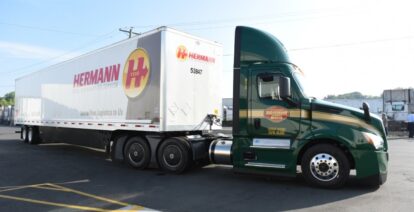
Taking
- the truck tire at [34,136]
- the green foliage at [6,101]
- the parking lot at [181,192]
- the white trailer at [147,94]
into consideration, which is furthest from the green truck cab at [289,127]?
the green foliage at [6,101]

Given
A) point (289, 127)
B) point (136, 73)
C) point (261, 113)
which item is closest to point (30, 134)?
point (136, 73)

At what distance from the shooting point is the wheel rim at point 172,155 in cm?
963

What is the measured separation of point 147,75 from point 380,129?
224 inches

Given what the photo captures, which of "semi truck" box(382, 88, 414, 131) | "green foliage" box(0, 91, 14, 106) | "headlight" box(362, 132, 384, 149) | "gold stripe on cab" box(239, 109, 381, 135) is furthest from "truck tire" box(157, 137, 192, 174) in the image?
"green foliage" box(0, 91, 14, 106)

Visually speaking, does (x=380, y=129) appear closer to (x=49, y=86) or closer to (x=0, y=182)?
(x=0, y=182)

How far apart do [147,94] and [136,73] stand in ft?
2.81

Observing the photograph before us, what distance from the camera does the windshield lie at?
26.3 ft

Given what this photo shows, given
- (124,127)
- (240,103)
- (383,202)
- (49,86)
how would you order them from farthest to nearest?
(49,86) < (124,127) < (240,103) < (383,202)

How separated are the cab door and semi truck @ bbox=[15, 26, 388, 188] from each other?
0.02m

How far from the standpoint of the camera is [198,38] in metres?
10.6

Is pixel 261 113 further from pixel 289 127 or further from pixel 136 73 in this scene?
pixel 136 73

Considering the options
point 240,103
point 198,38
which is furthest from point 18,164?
point 240,103

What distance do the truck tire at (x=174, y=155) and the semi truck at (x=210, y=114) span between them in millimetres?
25

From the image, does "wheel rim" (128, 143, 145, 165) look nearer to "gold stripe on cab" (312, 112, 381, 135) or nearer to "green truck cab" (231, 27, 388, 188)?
"green truck cab" (231, 27, 388, 188)
